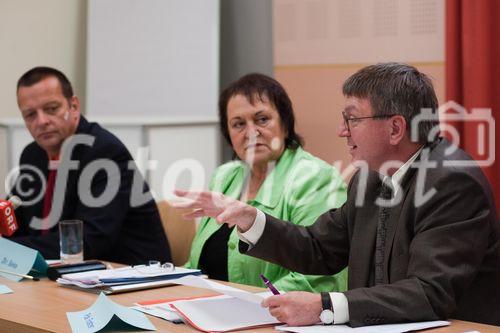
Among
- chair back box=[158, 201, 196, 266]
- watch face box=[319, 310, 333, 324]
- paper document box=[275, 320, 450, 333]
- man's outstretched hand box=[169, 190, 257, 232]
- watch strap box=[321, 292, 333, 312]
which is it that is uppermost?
man's outstretched hand box=[169, 190, 257, 232]

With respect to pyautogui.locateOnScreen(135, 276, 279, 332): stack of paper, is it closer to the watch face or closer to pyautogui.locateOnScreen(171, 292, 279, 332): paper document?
pyautogui.locateOnScreen(171, 292, 279, 332): paper document

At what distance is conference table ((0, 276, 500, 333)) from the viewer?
2.04 m

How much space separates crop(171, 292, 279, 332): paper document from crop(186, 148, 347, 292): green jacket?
23.6 inches

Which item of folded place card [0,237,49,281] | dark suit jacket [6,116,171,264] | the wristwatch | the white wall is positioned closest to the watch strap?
the wristwatch

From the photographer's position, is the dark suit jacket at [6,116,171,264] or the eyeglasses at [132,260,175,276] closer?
the eyeglasses at [132,260,175,276]

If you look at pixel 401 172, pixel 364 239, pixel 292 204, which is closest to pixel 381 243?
pixel 364 239

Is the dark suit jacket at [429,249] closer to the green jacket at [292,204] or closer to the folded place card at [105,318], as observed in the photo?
the green jacket at [292,204]

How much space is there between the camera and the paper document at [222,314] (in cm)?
203

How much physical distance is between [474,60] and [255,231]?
208 centimetres

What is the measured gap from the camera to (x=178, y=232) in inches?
149

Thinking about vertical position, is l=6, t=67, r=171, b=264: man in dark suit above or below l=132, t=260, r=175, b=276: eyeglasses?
above

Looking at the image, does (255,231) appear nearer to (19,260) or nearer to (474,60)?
(19,260)

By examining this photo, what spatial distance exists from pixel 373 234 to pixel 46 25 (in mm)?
3919

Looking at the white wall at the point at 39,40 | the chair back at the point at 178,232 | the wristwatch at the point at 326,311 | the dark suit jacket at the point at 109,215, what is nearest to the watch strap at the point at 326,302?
the wristwatch at the point at 326,311
